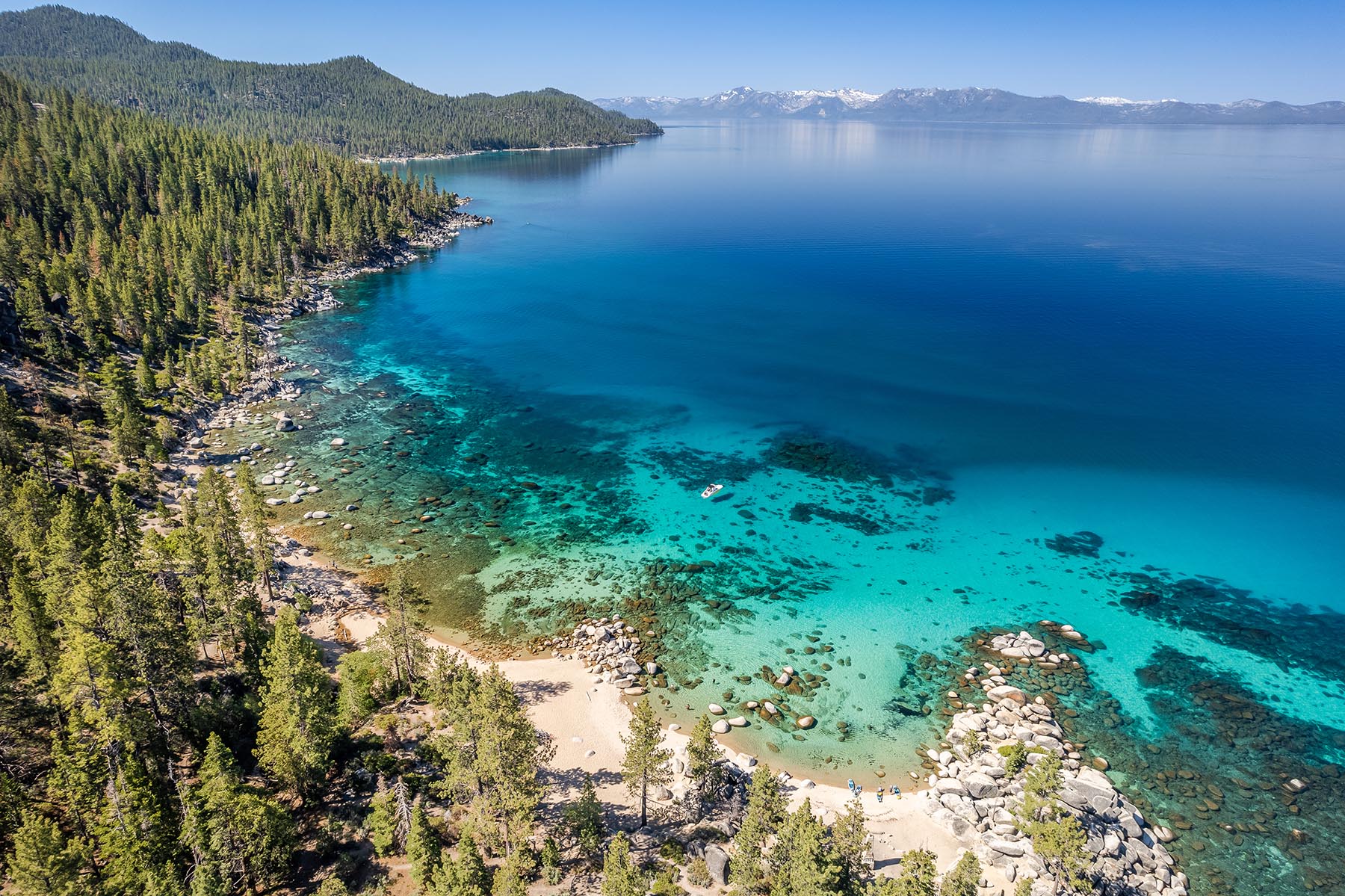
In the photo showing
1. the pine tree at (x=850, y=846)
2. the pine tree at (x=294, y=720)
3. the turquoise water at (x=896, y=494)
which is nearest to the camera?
the pine tree at (x=850, y=846)

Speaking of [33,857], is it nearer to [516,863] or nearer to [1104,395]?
[516,863]

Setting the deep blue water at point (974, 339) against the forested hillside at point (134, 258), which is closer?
the forested hillside at point (134, 258)

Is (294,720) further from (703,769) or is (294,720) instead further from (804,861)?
(804,861)

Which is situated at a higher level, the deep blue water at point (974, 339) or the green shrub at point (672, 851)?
the deep blue water at point (974, 339)

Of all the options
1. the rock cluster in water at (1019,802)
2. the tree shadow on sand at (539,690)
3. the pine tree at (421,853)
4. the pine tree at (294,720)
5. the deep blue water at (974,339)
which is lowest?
the rock cluster in water at (1019,802)

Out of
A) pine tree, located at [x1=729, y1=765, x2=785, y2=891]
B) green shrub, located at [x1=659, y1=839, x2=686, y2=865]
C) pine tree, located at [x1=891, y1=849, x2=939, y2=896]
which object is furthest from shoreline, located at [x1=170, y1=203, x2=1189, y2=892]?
pine tree, located at [x1=891, y1=849, x2=939, y2=896]

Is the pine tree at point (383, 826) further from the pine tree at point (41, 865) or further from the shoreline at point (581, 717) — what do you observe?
the pine tree at point (41, 865)

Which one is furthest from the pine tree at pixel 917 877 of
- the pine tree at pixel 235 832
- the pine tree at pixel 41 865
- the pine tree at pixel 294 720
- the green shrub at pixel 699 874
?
the pine tree at pixel 41 865
